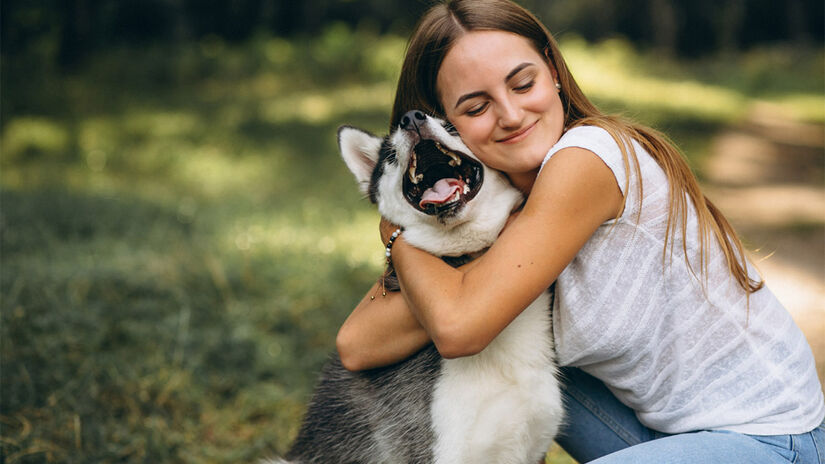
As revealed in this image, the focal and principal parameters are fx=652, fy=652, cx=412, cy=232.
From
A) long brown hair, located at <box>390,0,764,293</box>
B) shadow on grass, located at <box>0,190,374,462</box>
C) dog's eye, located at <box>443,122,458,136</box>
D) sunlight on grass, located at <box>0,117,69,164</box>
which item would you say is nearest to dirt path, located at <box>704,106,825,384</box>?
long brown hair, located at <box>390,0,764,293</box>

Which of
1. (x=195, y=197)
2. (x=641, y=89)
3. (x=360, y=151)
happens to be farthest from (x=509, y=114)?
(x=641, y=89)

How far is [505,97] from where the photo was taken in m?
2.07

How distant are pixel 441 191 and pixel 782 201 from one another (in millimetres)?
5758

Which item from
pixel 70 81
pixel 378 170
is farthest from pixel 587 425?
pixel 70 81

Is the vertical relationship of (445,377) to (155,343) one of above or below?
above

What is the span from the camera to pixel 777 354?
2.05 meters

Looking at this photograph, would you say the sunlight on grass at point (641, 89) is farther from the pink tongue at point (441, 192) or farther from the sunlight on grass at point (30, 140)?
the pink tongue at point (441, 192)

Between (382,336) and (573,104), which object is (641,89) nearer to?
(573,104)

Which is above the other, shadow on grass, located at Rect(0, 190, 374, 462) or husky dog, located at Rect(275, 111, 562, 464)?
husky dog, located at Rect(275, 111, 562, 464)

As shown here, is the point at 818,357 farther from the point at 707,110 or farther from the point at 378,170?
the point at 707,110

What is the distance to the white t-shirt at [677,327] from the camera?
6.51 ft

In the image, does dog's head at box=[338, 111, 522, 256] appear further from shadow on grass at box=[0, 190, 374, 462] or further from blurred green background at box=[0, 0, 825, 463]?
shadow on grass at box=[0, 190, 374, 462]

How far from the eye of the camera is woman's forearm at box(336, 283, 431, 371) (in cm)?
228

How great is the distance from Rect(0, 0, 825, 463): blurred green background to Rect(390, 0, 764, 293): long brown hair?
1.34m
